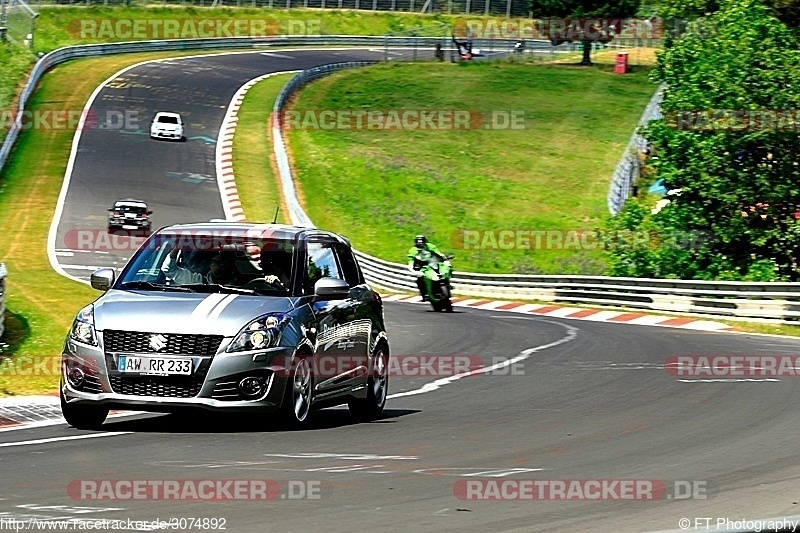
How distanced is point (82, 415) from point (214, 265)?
5.07 ft

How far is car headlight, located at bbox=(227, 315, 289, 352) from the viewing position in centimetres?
1035

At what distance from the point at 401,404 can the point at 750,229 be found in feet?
74.8

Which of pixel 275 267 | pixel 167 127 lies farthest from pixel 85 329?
pixel 167 127

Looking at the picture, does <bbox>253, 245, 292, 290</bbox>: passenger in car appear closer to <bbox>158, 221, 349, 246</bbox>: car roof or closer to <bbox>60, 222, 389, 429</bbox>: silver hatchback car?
<bbox>60, 222, 389, 429</bbox>: silver hatchback car

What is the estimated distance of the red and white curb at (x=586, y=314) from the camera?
2836 cm

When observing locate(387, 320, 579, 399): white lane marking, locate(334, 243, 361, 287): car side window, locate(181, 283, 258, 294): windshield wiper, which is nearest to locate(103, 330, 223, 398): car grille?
locate(181, 283, 258, 294): windshield wiper

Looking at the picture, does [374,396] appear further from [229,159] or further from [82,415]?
[229,159]

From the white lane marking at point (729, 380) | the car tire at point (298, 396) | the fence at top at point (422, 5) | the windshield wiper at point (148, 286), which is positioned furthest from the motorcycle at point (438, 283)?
the fence at top at point (422, 5)

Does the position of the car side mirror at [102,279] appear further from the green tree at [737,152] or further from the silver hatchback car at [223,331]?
the green tree at [737,152]

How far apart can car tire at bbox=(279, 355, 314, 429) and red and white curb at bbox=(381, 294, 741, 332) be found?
1737 cm

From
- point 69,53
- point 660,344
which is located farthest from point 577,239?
point 69,53

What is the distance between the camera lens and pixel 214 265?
11266 millimetres

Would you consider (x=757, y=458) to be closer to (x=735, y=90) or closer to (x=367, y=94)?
(x=735, y=90)

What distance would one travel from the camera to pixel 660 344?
21906 mm
